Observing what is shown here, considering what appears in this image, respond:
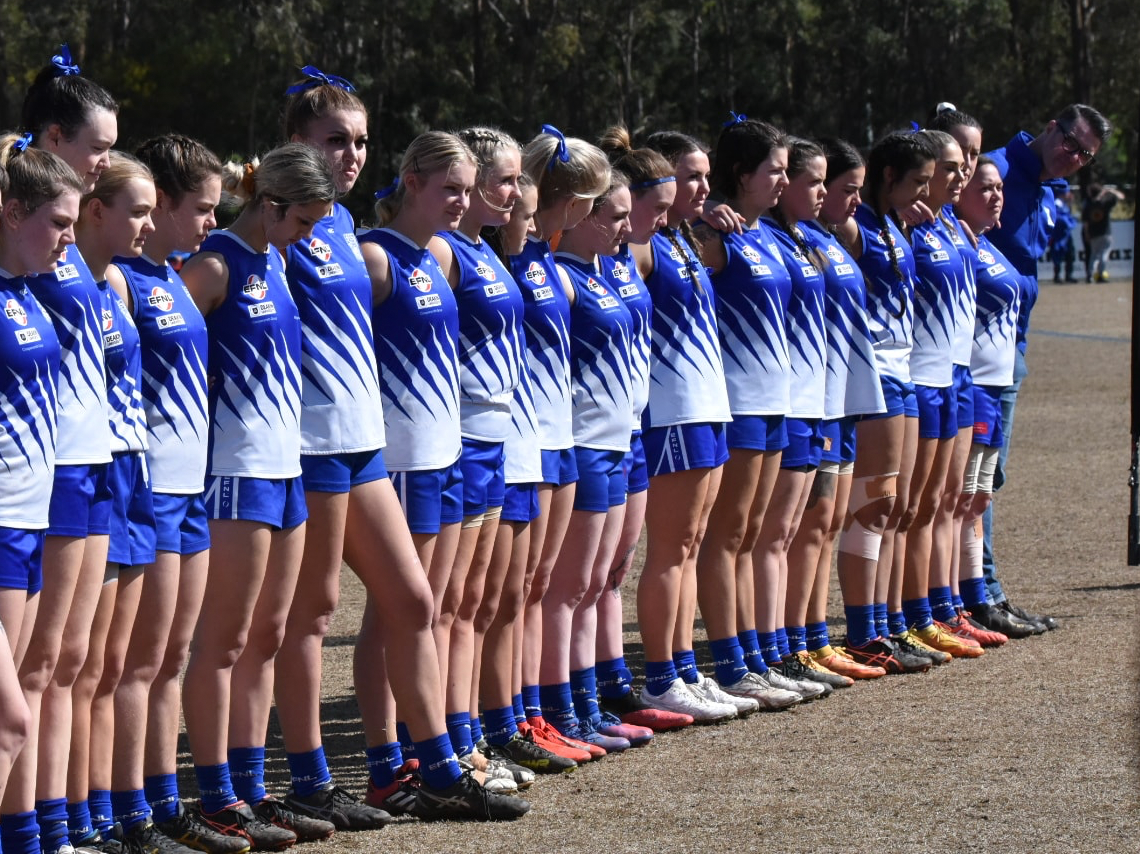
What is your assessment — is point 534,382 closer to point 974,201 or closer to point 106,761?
point 106,761

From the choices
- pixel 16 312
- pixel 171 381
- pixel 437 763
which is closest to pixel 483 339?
pixel 171 381

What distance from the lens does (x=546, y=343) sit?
6.32 meters

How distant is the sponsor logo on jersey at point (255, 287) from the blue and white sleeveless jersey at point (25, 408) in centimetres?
77

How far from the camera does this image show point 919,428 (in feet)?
27.5

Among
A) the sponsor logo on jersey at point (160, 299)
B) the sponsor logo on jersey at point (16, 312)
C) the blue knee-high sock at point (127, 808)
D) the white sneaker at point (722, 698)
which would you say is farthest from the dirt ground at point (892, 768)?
the sponsor logo on jersey at point (16, 312)

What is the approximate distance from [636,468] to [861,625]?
1.79 m

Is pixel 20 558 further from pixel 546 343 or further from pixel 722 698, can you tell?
pixel 722 698

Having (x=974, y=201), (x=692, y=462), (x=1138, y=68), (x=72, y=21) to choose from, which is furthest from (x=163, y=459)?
A: (x=1138, y=68)

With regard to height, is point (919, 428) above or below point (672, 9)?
below

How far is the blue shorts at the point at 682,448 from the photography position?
693 cm

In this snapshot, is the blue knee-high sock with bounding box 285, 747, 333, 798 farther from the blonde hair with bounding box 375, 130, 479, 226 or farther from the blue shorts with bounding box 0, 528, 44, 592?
the blonde hair with bounding box 375, 130, 479, 226

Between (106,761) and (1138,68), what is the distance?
193 ft

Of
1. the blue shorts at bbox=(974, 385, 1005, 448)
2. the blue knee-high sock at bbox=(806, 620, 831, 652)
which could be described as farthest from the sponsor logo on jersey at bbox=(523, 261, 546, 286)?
the blue shorts at bbox=(974, 385, 1005, 448)

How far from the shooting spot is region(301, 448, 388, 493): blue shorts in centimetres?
529
